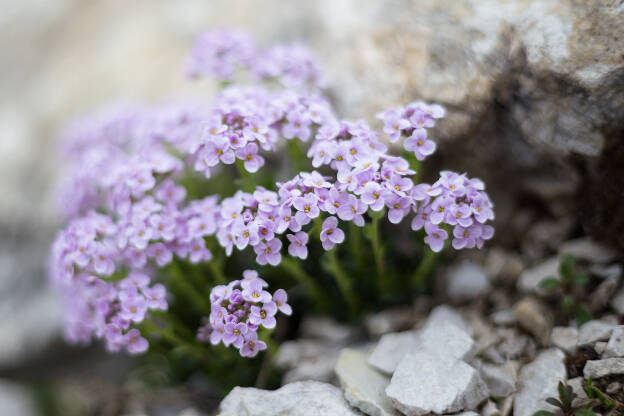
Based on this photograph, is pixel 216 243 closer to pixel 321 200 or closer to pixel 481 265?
pixel 321 200

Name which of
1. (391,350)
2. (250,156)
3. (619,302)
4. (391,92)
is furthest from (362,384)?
(391,92)

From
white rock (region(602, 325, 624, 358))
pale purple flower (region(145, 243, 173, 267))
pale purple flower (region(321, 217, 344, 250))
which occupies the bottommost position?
white rock (region(602, 325, 624, 358))

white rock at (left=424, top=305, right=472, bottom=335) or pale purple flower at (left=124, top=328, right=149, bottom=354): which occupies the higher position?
pale purple flower at (left=124, top=328, right=149, bottom=354)

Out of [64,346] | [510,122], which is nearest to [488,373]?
[510,122]

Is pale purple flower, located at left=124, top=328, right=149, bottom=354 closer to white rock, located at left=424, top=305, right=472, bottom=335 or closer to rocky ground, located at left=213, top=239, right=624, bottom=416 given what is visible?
rocky ground, located at left=213, top=239, right=624, bottom=416

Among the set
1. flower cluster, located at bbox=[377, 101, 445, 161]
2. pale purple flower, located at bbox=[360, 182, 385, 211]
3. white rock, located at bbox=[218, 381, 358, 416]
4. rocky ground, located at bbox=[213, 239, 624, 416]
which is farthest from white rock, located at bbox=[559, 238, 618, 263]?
white rock, located at bbox=[218, 381, 358, 416]

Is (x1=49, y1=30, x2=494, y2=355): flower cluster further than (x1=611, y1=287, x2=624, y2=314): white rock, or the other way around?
(x1=611, y1=287, x2=624, y2=314): white rock

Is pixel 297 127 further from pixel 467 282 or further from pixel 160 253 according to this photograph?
pixel 467 282
